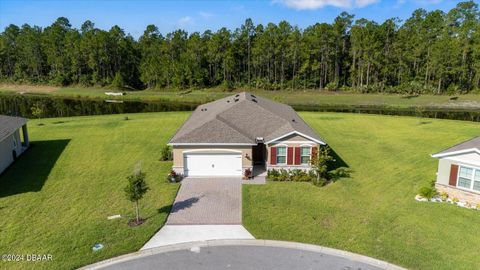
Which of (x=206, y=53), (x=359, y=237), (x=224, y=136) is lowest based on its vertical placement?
(x=359, y=237)

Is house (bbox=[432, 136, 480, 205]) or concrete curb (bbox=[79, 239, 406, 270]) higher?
house (bbox=[432, 136, 480, 205])

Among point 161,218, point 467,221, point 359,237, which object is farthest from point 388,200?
point 161,218

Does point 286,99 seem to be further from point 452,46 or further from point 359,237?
point 359,237

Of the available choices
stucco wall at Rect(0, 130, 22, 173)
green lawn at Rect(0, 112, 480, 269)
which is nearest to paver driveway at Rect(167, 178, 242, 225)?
green lawn at Rect(0, 112, 480, 269)

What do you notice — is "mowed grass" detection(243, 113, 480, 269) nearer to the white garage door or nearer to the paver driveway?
the paver driveway

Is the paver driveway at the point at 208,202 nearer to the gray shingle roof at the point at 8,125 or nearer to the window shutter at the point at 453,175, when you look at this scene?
the window shutter at the point at 453,175

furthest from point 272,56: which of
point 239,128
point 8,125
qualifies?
point 8,125
